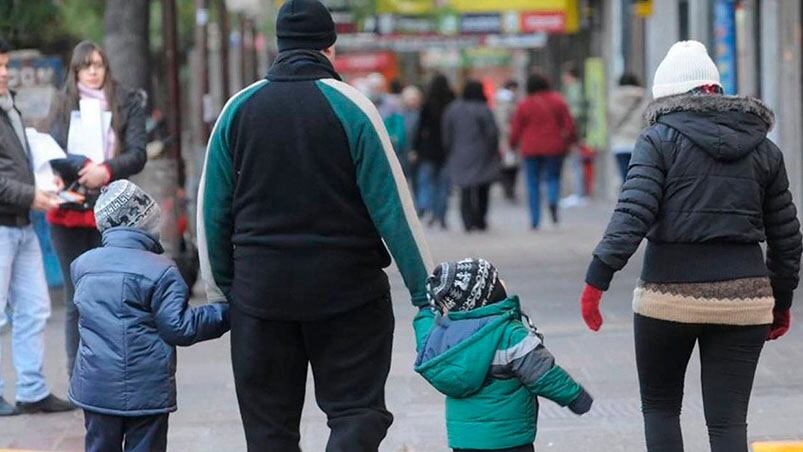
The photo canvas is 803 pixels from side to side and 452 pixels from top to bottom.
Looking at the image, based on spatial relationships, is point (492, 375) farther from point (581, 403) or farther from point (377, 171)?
point (377, 171)

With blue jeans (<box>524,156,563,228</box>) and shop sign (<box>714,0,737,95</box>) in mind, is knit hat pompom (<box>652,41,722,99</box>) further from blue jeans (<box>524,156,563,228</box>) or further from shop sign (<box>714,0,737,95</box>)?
blue jeans (<box>524,156,563,228</box>)

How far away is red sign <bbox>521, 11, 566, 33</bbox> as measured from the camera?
2794 cm

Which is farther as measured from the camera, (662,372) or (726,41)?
(726,41)

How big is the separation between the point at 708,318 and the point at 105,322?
6.79ft

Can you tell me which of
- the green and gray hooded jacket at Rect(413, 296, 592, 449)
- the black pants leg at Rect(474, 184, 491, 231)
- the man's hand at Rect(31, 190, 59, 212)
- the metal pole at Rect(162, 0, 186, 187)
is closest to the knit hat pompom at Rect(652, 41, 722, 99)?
the green and gray hooded jacket at Rect(413, 296, 592, 449)

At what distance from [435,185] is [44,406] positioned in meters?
11.9

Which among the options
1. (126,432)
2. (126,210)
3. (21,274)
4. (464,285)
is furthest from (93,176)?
(464,285)

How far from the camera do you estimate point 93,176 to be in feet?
26.2

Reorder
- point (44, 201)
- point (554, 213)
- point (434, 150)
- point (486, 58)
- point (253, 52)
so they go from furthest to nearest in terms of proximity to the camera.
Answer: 1. point (486, 58)
2. point (253, 52)
3. point (434, 150)
4. point (554, 213)
5. point (44, 201)

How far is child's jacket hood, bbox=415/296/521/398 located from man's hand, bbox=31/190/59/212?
297 cm

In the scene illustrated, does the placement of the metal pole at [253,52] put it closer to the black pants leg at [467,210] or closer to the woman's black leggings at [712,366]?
the black pants leg at [467,210]

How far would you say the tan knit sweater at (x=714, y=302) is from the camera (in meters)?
5.50

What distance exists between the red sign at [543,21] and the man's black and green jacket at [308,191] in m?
23.0

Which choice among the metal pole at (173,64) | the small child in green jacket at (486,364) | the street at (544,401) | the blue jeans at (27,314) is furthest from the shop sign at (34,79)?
the small child in green jacket at (486,364)
